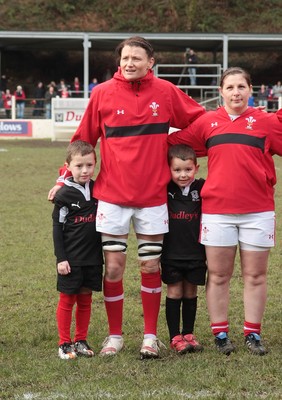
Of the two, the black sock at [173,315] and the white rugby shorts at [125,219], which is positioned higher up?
the white rugby shorts at [125,219]

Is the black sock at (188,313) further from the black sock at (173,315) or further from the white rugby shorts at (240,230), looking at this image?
the white rugby shorts at (240,230)

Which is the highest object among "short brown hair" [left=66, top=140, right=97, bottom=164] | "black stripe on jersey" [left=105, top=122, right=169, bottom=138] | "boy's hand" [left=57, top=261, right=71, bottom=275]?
"black stripe on jersey" [left=105, top=122, right=169, bottom=138]

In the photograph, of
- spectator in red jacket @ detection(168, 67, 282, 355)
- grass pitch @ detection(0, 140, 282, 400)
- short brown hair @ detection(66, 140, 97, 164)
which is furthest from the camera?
short brown hair @ detection(66, 140, 97, 164)

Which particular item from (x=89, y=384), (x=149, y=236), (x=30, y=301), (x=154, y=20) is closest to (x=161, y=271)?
(x=149, y=236)

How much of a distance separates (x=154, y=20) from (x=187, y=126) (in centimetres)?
4532

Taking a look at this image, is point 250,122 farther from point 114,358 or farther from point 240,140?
point 114,358

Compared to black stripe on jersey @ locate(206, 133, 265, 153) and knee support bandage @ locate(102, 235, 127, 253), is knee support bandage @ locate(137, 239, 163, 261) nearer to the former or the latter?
knee support bandage @ locate(102, 235, 127, 253)

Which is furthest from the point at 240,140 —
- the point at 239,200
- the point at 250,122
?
the point at 239,200

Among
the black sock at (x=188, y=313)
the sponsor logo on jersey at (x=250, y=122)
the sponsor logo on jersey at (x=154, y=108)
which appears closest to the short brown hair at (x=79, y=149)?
the sponsor logo on jersey at (x=154, y=108)

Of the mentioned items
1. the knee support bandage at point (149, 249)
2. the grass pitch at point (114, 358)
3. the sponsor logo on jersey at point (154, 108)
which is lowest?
the grass pitch at point (114, 358)

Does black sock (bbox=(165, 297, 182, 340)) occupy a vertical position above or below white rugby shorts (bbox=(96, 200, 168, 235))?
below

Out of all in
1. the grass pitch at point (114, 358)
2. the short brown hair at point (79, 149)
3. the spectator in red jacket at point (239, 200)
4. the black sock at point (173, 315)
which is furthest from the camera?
the black sock at point (173, 315)

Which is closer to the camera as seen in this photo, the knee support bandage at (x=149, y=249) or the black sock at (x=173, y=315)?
the knee support bandage at (x=149, y=249)

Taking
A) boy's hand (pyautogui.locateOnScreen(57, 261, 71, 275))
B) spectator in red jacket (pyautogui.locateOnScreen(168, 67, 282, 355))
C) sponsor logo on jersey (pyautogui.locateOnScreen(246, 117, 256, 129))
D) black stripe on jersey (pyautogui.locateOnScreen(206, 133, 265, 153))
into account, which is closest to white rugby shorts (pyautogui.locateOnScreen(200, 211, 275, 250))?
spectator in red jacket (pyautogui.locateOnScreen(168, 67, 282, 355))
